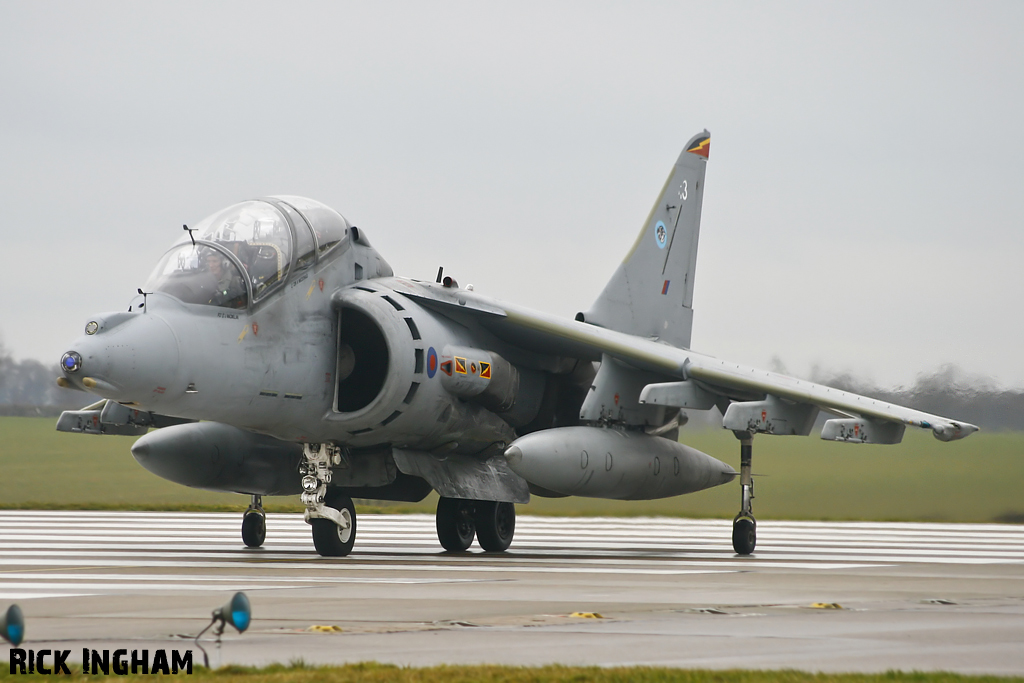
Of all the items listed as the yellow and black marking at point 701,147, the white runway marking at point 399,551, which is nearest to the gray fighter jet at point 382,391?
the white runway marking at point 399,551

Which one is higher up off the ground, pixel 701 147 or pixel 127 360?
pixel 701 147

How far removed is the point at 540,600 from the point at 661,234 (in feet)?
30.7

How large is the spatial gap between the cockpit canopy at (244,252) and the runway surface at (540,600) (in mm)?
2440

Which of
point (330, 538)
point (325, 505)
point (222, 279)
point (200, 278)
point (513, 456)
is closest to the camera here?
point (200, 278)

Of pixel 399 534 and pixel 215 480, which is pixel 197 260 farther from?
pixel 399 534

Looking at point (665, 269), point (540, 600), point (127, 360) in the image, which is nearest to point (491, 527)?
point (665, 269)

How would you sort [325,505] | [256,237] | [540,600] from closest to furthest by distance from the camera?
[540,600] < [256,237] < [325,505]

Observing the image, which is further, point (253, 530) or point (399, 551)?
point (253, 530)

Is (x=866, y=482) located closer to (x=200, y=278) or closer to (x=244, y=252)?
(x=244, y=252)

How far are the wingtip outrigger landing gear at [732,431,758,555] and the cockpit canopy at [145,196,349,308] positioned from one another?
5164 mm

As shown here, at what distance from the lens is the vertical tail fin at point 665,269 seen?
16.0 m

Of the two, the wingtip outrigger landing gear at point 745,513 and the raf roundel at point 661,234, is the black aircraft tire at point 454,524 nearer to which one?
the wingtip outrigger landing gear at point 745,513

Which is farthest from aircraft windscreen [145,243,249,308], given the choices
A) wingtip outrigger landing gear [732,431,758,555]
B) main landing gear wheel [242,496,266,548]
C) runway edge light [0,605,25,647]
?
runway edge light [0,605,25,647]

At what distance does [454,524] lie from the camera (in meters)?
14.0
